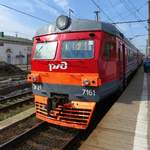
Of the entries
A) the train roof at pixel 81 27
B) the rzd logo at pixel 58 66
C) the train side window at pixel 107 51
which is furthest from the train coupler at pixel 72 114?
the train roof at pixel 81 27

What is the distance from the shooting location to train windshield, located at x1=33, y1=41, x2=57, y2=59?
7.12m

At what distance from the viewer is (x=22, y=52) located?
5803 centimetres

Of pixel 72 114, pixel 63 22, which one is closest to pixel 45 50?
pixel 63 22

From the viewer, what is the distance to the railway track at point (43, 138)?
19.9 ft

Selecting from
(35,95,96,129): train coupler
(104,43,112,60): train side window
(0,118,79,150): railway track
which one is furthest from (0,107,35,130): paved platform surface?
(104,43,112,60): train side window

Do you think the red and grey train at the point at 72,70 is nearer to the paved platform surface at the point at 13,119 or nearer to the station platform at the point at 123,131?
the station platform at the point at 123,131

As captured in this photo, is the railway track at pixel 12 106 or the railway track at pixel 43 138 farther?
the railway track at pixel 12 106

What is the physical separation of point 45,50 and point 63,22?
0.96 meters

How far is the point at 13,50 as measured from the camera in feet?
181

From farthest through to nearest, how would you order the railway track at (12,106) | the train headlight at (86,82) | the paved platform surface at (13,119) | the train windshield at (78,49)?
the railway track at (12,106)
the paved platform surface at (13,119)
the train windshield at (78,49)
the train headlight at (86,82)

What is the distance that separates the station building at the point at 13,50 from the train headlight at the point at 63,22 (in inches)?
1732

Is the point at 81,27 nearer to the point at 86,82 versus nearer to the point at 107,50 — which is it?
the point at 107,50

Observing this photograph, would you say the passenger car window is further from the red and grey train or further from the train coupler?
the train coupler

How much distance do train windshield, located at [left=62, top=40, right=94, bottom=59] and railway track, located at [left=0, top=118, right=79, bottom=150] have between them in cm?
203
